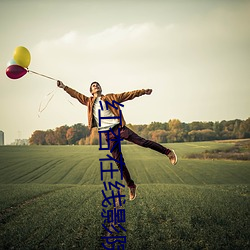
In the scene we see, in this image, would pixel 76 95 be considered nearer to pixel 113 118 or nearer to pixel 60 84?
pixel 60 84

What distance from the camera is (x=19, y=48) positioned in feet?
16.3

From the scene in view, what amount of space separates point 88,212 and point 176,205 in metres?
3.47

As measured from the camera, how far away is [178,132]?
112 ft

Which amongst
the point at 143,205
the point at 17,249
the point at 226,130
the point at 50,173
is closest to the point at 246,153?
the point at 226,130

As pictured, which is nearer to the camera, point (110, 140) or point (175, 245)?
point (110, 140)

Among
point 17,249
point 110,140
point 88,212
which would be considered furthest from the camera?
point 88,212

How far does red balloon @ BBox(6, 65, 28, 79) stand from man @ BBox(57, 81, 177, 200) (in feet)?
3.18

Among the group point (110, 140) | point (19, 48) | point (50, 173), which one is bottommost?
point (50, 173)

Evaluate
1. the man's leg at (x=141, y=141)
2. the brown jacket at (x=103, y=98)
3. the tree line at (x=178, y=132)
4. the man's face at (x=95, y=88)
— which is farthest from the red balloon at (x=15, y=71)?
the tree line at (x=178, y=132)

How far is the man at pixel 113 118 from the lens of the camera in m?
4.29

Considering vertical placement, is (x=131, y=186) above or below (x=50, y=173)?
above

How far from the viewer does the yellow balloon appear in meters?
4.94

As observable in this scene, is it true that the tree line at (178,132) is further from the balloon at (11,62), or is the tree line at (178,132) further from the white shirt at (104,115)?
the white shirt at (104,115)

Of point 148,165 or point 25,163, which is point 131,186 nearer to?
point 148,165
